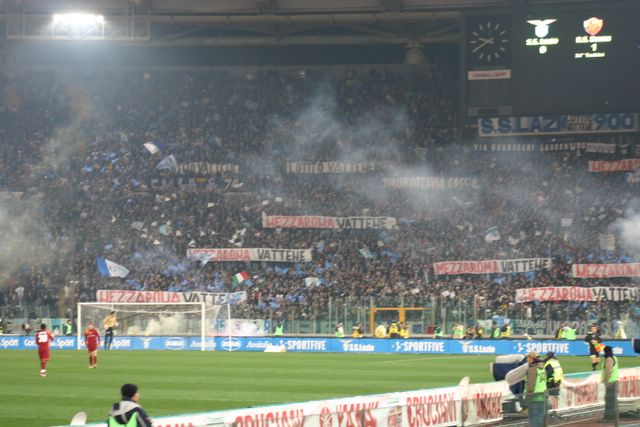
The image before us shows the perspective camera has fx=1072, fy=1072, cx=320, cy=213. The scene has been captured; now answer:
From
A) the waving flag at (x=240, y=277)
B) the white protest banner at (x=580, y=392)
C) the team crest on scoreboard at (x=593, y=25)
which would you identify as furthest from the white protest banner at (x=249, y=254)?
the white protest banner at (x=580, y=392)

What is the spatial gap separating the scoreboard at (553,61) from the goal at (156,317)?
16.8 m

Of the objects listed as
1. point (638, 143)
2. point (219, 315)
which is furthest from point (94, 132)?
point (638, 143)

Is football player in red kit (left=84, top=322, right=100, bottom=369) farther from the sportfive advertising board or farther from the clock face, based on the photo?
the clock face

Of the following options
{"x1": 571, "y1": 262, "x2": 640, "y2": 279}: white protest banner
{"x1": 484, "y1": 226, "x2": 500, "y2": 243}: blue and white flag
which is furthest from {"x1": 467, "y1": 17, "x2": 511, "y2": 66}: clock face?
{"x1": 484, "y1": 226, "x2": 500, "y2": 243}: blue and white flag

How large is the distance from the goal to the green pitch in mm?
3882

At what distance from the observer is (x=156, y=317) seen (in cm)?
4700

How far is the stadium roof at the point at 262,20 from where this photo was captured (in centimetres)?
4919

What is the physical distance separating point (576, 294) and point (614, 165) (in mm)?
8976

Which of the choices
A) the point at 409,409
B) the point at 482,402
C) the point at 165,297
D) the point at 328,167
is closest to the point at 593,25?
the point at 482,402

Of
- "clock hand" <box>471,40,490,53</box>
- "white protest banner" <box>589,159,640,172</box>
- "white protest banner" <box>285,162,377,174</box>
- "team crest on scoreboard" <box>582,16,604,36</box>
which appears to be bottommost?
"white protest banner" <box>589,159,640,172</box>

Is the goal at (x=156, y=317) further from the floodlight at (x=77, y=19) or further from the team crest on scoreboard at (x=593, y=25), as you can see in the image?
the team crest on scoreboard at (x=593, y=25)

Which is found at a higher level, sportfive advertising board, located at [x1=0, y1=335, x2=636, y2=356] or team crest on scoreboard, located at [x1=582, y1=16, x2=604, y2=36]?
team crest on scoreboard, located at [x1=582, y1=16, x2=604, y2=36]

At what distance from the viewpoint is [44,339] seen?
98.5ft

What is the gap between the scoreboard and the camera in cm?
3409
